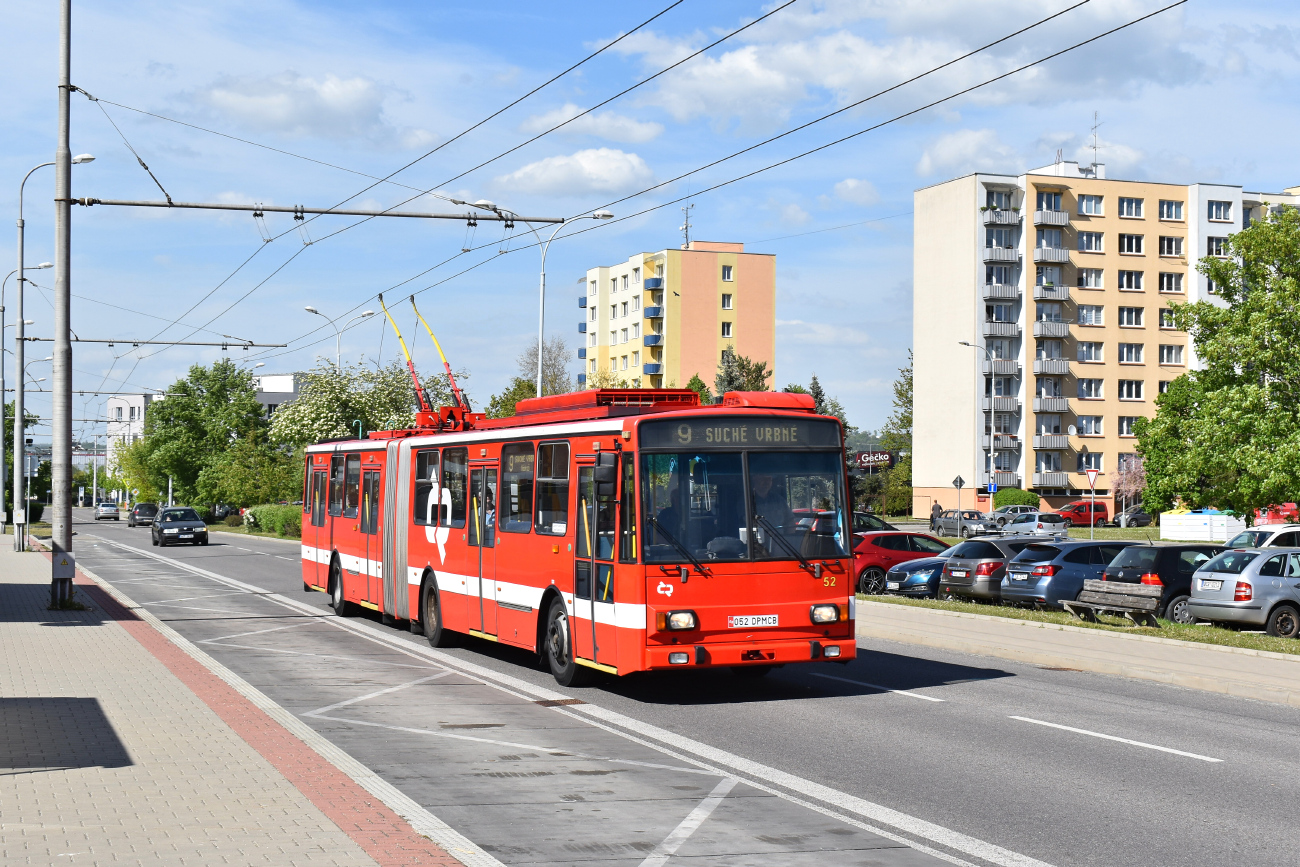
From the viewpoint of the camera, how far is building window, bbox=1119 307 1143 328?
93.8 meters

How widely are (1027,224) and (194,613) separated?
255ft

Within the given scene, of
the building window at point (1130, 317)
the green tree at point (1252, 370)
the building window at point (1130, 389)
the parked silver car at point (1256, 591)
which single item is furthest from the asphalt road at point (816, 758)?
the building window at point (1130, 317)

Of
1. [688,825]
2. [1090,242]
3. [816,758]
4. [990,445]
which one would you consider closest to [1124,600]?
[816,758]

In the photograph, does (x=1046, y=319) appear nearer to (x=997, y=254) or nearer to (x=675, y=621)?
(x=997, y=254)

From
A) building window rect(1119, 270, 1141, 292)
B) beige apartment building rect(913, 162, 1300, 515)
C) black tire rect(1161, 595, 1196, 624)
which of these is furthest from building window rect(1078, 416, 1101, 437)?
black tire rect(1161, 595, 1196, 624)

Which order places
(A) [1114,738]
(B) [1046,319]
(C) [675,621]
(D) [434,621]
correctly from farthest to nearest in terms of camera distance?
(B) [1046,319]
(D) [434,621]
(C) [675,621]
(A) [1114,738]

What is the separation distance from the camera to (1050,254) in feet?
300

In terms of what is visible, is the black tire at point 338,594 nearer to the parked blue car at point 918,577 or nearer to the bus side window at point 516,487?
the bus side window at point 516,487

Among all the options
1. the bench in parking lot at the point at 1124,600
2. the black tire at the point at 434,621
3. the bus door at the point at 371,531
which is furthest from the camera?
the bus door at the point at 371,531

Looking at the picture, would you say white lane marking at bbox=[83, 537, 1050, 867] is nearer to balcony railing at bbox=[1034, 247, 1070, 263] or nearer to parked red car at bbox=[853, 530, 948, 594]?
parked red car at bbox=[853, 530, 948, 594]

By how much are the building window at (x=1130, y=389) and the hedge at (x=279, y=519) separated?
57362mm

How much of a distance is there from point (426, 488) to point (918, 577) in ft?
44.9

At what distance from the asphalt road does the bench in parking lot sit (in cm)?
381

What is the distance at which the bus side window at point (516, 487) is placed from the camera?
15.1 metres
